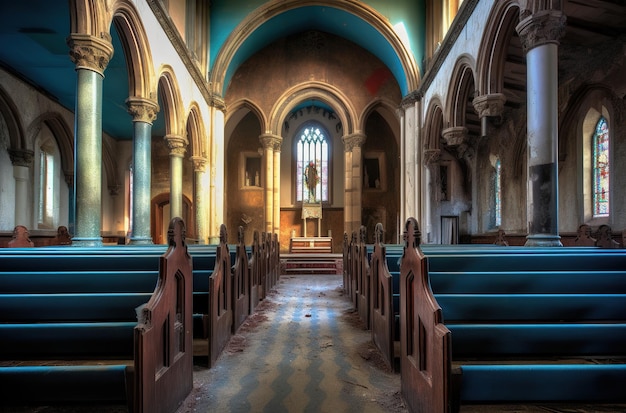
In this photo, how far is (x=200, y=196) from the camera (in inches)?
531

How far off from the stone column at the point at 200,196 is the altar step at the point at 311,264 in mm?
2816

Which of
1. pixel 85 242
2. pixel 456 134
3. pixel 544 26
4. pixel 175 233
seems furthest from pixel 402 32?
pixel 175 233

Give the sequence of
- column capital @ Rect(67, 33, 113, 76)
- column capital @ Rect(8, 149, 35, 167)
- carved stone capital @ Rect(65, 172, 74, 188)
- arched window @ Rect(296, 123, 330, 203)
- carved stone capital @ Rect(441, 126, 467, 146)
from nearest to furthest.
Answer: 1. column capital @ Rect(67, 33, 113, 76)
2. carved stone capital @ Rect(441, 126, 467, 146)
3. column capital @ Rect(8, 149, 35, 167)
4. carved stone capital @ Rect(65, 172, 74, 188)
5. arched window @ Rect(296, 123, 330, 203)

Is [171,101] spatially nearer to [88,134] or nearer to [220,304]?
[88,134]

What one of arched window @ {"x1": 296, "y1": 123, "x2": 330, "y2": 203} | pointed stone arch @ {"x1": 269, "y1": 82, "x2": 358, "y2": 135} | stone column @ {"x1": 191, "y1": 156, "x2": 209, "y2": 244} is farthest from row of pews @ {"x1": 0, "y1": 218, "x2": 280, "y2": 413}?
arched window @ {"x1": 296, "y1": 123, "x2": 330, "y2": 203}

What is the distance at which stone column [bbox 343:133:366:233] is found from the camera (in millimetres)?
15906

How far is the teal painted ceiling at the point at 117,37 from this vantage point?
8516mm

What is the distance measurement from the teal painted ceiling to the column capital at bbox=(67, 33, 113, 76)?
259 cm

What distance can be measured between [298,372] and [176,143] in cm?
908

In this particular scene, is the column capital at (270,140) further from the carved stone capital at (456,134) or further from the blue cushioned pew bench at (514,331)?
the blue cushioned pew bench at (514,331)

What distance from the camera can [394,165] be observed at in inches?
746

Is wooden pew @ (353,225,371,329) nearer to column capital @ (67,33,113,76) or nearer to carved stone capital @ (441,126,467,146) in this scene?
column capital @ (67,33,113,76)

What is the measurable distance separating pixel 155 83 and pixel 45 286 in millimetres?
6685

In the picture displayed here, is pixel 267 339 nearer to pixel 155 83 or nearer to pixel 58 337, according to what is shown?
pixel 58 337
